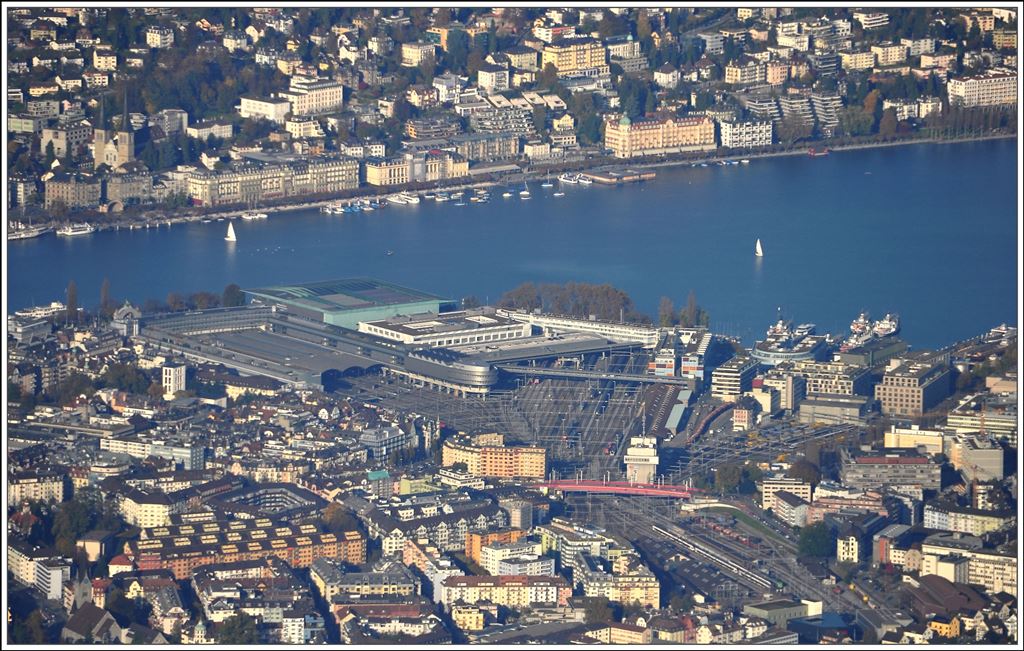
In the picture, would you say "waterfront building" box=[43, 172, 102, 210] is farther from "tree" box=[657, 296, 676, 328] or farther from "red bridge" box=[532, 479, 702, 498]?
"red bridge" box=[532, 479, 702, 498]

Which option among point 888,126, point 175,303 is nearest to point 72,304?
point 175,303

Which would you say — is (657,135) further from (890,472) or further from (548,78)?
(890,472)

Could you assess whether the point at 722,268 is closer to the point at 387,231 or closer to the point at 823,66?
the point at 387,231

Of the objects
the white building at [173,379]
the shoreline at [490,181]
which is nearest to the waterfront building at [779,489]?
the white building at [173,379]

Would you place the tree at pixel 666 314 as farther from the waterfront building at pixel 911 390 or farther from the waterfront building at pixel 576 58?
the waterfront building at pixel 576 58

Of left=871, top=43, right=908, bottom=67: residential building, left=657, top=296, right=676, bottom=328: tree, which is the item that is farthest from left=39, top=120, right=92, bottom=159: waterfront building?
left=871, top=43, right=908, bottom=67: residential building
